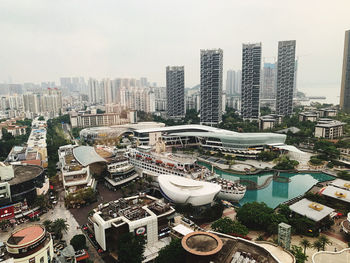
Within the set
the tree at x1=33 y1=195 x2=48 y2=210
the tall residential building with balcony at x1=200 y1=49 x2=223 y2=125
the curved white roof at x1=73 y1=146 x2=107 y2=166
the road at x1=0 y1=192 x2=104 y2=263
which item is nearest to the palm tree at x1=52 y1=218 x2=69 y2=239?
the road at x1=0 y1=192 x2=104 y2=263

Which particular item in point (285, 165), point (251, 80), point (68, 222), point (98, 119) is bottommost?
point (68, 222)

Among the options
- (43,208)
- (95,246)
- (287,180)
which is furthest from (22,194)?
(287,180)

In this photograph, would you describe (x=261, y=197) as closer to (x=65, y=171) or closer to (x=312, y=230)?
(x=312, y=230)

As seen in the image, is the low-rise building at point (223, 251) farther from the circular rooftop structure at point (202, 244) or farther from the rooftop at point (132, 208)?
the rooftop at point (132, 208)

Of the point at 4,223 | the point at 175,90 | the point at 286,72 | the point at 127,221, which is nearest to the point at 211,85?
the point at 175,90

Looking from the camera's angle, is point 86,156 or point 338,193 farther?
point 86,156

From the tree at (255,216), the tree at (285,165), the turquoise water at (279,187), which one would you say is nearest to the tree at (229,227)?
the tree at (255,216)

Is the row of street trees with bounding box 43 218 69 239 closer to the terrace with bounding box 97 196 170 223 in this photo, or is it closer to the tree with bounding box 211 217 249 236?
the terrace with bounding box 97 196 170 223

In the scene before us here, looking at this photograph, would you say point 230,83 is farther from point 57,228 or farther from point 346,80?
point 57,228
